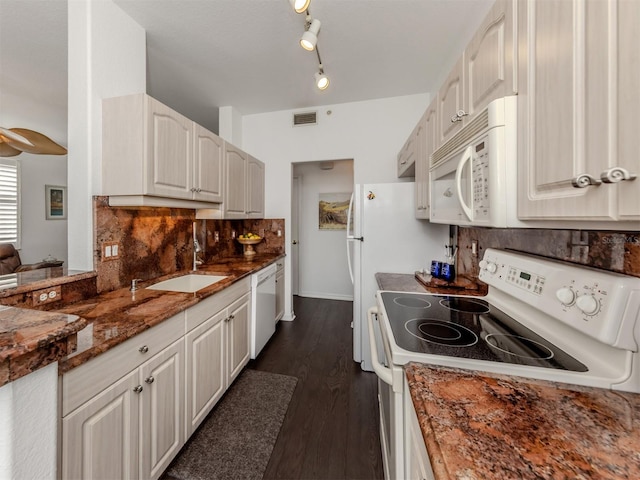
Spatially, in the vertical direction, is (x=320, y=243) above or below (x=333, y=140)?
below

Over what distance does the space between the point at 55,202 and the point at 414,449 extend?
5662 millimetres

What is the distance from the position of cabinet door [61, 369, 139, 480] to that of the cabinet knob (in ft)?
5.16

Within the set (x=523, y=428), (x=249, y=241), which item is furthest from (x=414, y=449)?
(x=249, y=241)

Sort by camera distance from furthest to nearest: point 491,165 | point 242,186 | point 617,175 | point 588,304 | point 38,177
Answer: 1. point 38,177
2. point 242,186
3. point 491,165
4. point 588,304
5. point 617,175

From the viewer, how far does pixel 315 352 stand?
8.51 ft

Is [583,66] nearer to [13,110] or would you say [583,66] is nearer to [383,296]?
[383,296]

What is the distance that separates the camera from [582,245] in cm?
92

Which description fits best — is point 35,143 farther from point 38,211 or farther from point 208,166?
point 38,211

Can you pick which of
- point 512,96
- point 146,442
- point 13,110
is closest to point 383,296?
point 512,96

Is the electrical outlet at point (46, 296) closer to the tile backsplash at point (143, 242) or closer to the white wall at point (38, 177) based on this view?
the tile backsplash at point (143, 242)

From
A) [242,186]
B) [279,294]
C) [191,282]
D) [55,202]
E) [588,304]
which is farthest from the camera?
[55,202]

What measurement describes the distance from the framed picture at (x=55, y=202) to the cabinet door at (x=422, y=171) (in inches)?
209

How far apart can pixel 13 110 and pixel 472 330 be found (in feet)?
16.9

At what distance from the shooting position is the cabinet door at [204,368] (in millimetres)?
1467
